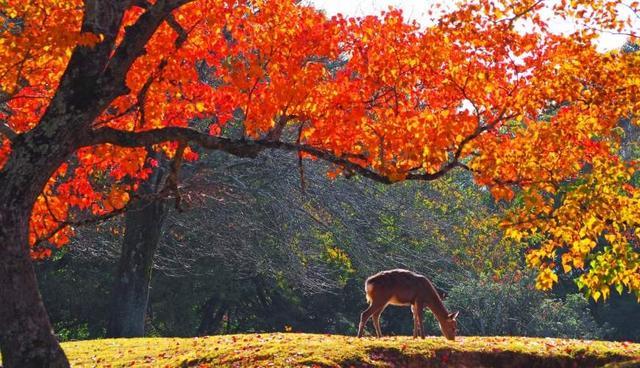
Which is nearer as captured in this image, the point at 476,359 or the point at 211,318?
the point at 476,359

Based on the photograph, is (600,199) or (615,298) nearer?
(600,199)

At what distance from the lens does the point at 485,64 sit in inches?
598

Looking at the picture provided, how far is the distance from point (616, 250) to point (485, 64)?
431cm

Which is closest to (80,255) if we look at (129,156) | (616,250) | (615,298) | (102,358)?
(102,358)

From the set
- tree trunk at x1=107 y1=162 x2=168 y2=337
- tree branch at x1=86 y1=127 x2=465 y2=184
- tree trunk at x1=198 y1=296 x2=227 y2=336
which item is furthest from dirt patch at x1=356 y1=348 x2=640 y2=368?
tree trunk at x1=198 y1=296 x2=227 y2=336

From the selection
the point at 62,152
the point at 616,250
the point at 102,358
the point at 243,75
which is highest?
the point at 243,75

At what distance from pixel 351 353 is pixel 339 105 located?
4.68 metres

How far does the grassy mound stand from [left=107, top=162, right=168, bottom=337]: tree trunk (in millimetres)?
7106

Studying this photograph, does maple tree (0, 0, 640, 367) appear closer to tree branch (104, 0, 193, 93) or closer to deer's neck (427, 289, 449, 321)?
tree branch (104, 0, 193, 93)

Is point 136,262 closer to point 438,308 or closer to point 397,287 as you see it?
point 397,287

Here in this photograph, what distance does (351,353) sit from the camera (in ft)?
53.3

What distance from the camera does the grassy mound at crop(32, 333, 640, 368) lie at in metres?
15.9

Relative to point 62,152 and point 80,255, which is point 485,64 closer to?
point 62,152

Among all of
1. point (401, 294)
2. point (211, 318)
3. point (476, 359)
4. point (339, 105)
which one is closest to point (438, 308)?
point (401, 294)
